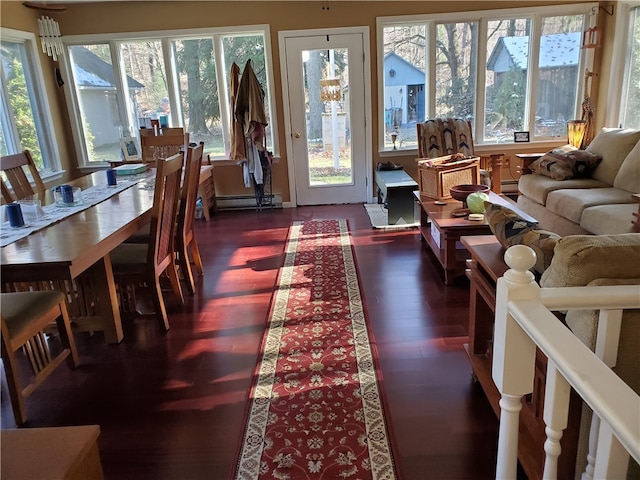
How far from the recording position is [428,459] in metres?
1.71

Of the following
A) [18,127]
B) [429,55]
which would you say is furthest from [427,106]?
[18,127]

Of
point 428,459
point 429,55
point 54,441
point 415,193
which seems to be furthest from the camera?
point 429,55

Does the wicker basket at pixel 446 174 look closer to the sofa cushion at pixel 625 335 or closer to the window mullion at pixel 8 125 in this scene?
the sofa cushion at pixel 625 335

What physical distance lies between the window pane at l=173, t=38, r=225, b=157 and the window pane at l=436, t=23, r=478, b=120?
2626mm

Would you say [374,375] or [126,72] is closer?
[374,375]

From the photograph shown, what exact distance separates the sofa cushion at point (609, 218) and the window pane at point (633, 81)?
2064mm

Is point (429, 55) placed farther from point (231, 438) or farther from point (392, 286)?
point (231, 438)

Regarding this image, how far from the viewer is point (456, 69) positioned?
5.42 meters

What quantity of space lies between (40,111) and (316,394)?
506 centimetres

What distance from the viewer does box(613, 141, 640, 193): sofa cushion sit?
3.64 metres

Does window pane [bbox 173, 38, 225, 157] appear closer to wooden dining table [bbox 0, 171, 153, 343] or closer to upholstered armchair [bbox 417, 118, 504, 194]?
upholstered armchair [bbox 417, 118, 504, 194]

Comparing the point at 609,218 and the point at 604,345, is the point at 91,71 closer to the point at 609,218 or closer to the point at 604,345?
the point at 609,218

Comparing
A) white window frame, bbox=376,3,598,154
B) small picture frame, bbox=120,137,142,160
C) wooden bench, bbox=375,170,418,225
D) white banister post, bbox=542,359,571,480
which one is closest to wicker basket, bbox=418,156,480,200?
wooden bench, bbox=375,170,418,225

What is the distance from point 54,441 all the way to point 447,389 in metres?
1.55
